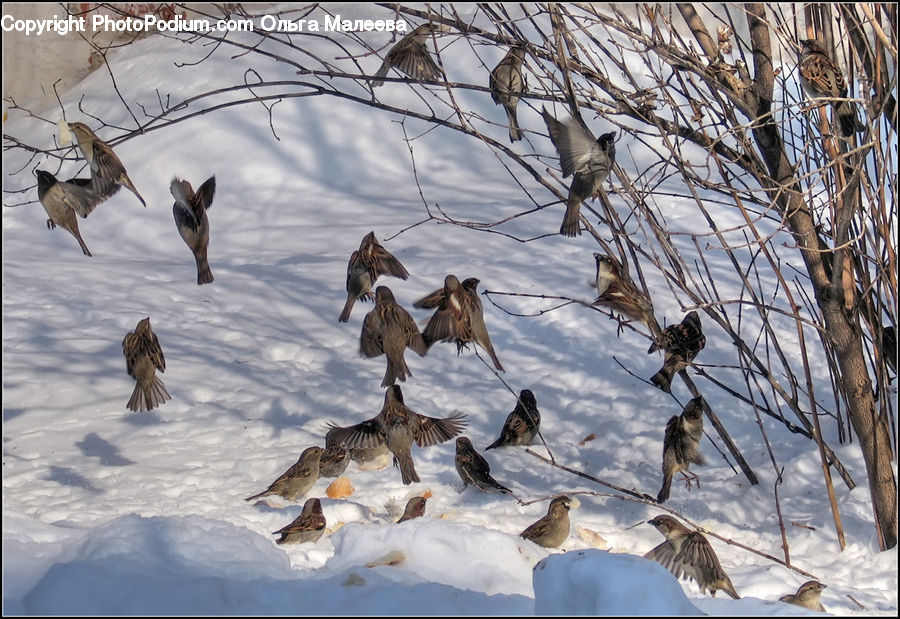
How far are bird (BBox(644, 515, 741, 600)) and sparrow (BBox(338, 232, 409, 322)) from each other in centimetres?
162

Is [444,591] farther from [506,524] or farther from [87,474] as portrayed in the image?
[87,474]

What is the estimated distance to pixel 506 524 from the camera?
163 inches

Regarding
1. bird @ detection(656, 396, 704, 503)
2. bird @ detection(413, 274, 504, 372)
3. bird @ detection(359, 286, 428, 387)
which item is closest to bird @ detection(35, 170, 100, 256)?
bird @ detection(359, 286, 428, 387)

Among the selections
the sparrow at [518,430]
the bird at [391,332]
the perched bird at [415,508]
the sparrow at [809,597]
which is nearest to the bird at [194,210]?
the bird at [391,332]

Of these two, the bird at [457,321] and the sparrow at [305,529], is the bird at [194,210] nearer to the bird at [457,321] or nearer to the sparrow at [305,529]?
the bird at [457,321]

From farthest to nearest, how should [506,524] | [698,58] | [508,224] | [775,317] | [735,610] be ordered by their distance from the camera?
1. [508,224]
2. [775,317]
3. [506,524]
4. [698,58]
5. [735,610]

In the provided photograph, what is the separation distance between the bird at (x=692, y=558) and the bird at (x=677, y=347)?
1.98ft

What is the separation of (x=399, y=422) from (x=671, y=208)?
4.59 m

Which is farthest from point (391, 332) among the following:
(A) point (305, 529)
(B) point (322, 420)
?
(B) point (322, 420)

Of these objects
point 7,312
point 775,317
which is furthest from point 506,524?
point 7,312

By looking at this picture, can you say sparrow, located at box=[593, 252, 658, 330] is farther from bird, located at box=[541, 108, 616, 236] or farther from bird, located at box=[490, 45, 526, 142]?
bird, located at box=[490, 45, 526, 142]

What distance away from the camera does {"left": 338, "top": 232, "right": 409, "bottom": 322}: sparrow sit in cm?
445

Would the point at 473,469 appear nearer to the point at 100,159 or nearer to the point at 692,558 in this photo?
the point at 692,558

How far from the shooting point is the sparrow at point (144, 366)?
454 cm
